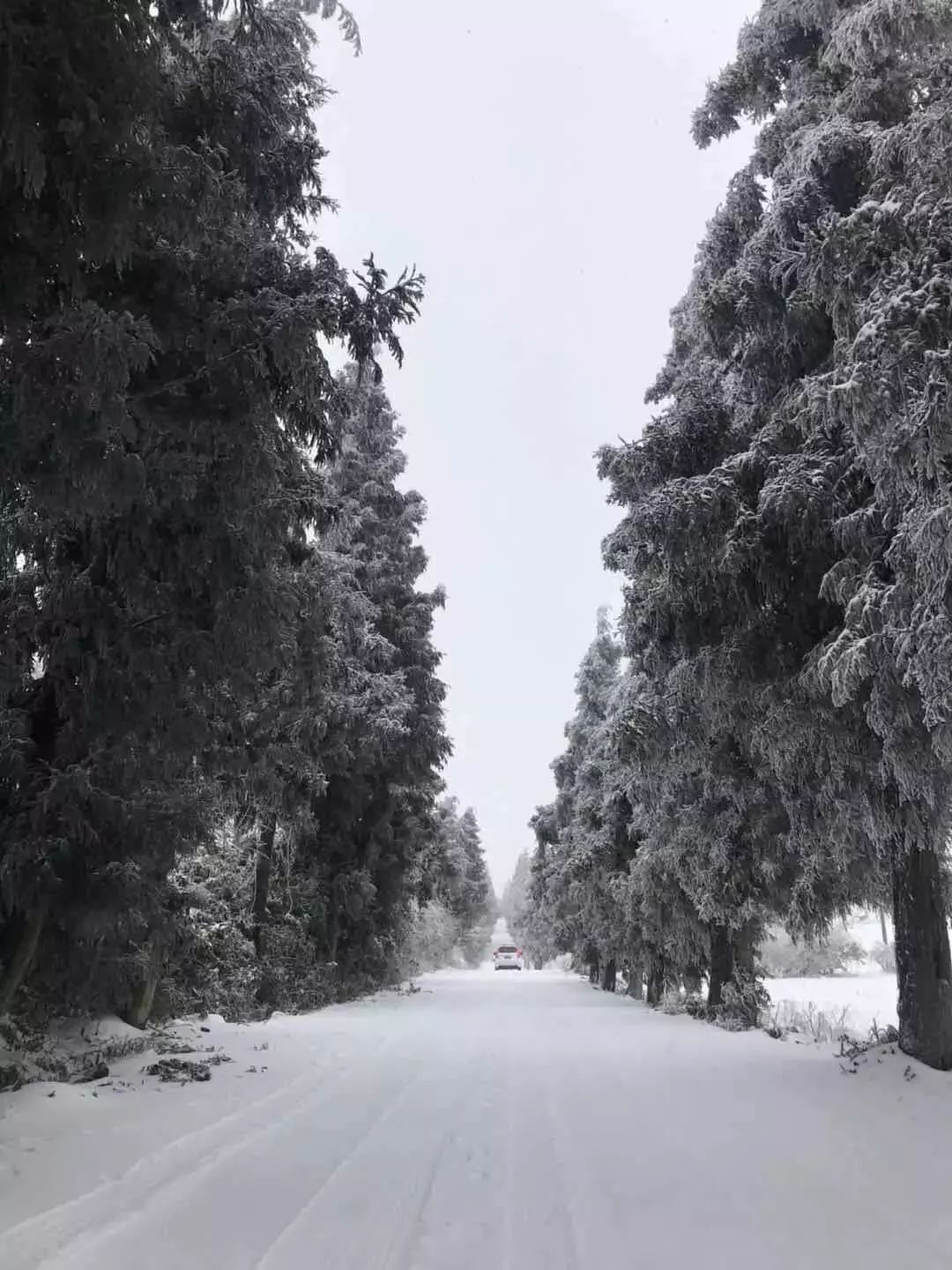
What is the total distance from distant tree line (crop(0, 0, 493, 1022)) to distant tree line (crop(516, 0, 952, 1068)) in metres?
2.74

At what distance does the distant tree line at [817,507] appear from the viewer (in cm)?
471

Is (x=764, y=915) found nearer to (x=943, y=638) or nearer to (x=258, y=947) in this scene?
(x=943, y=638)

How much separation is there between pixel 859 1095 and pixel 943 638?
3.33m

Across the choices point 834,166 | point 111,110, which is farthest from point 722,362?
point 111,110

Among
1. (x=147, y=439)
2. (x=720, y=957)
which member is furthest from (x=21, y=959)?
(x=720, y=957)

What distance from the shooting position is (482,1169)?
4141 mm

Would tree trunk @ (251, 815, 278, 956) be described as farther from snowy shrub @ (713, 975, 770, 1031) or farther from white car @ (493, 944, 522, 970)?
white car @ (493, 944, 522, 970)

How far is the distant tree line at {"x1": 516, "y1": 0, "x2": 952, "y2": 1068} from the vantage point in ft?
15.4

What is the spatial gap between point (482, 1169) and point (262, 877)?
10084 mm

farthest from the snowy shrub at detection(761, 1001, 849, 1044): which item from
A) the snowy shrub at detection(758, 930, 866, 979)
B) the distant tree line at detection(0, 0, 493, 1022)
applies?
the snowy shrub at detection(758, 930, 866, 979)

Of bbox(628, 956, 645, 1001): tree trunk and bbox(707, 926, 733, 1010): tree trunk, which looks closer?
bbox(707, 926, 733, 1010): tree trunk

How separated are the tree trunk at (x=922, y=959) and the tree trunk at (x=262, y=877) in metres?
9.39

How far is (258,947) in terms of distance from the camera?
42.0ft

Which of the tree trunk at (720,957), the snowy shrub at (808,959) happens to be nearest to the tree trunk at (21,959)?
the tree trunk at (720,957)
